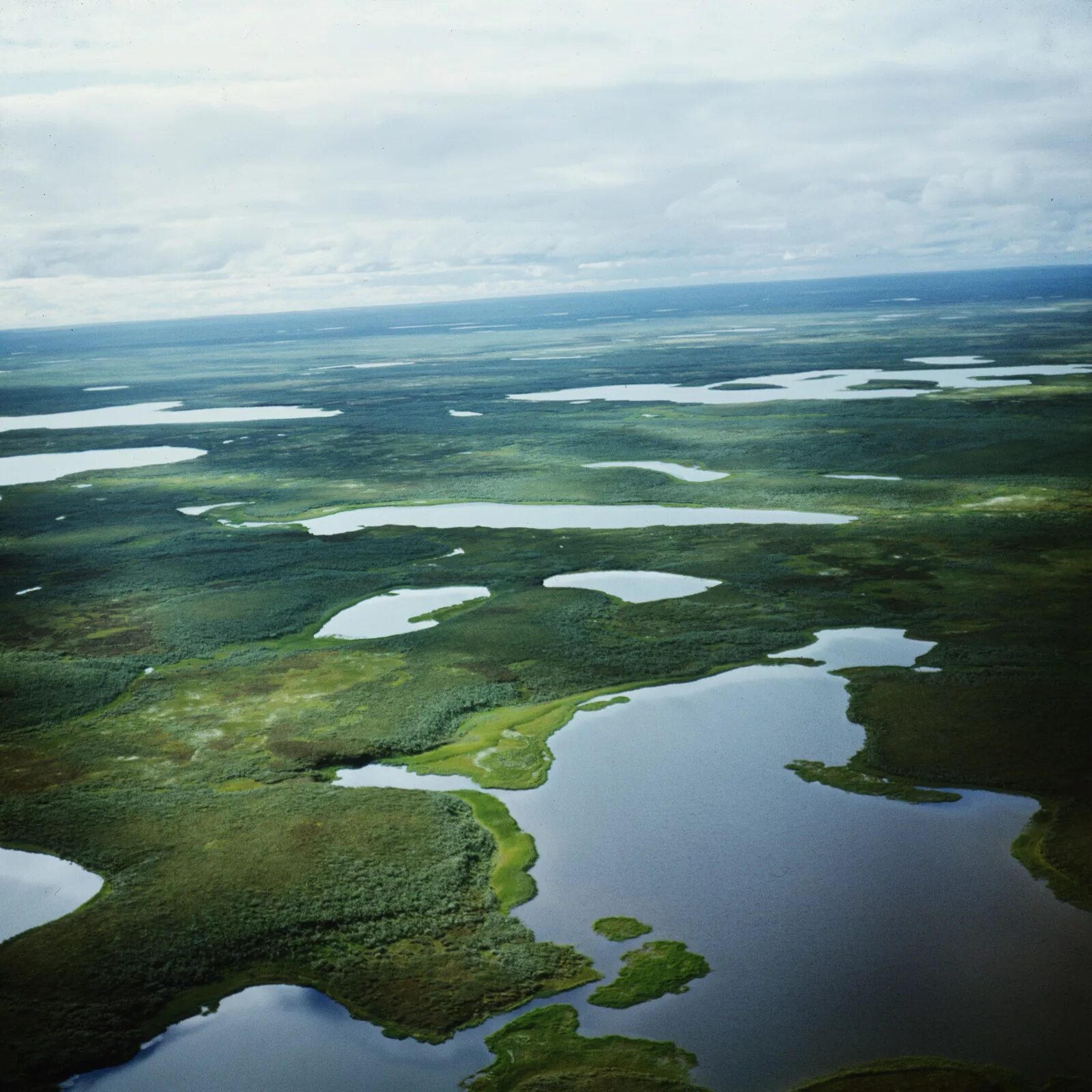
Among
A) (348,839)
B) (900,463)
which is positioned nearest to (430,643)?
(348,839)

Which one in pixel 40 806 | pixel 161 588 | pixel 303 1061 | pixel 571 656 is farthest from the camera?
pixel 161 588

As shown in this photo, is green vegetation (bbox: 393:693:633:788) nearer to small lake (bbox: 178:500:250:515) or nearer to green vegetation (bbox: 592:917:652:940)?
green vegetation (bbox: 592:917:652:940)

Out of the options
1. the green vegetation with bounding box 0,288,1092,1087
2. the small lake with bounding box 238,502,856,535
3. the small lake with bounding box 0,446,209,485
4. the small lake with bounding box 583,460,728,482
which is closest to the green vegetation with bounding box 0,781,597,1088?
the green vegetation with bounding box 0,288,1092,1087

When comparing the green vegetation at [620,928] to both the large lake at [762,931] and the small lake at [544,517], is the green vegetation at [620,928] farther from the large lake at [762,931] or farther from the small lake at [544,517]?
the small lake at [544,517]

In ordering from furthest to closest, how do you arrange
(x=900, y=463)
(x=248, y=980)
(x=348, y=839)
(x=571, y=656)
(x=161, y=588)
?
(x=900, y=463) < (x=161, y=588) < (x=571, y=656) < (x=348, y=839) < (x=248, y=980)

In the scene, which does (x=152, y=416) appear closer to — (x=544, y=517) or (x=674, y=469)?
(x=674, y=469)

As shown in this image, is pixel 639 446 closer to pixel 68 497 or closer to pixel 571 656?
pixel 68 497
